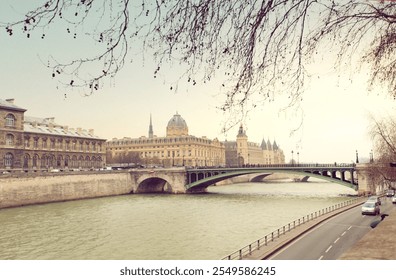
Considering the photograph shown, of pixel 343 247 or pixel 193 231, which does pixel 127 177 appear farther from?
pixel 343 247

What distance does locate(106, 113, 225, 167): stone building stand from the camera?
5814 centimetres

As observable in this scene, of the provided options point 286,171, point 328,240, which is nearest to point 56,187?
point 286,171

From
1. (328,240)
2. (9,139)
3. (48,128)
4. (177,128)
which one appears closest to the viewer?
(328,240)

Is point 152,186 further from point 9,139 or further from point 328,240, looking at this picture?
point 328,240

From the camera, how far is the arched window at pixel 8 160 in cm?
2784

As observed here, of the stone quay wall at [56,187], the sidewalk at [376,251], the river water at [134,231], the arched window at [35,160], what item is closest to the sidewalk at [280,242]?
the river water at [134,231]

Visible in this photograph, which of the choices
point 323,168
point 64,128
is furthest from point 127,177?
point 323,168

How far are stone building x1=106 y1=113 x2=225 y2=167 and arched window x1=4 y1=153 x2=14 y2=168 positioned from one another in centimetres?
2723

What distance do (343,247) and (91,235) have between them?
989 cm

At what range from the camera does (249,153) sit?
3819 inches

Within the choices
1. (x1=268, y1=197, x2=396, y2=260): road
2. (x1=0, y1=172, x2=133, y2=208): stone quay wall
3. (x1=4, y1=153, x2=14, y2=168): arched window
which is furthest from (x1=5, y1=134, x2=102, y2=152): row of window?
(x1=268, y1=197, x2=396, y2=260): road

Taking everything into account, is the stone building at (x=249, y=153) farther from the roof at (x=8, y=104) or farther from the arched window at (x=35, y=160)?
the roof at (x=8, y=104)

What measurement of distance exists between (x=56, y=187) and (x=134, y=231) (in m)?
15.9
